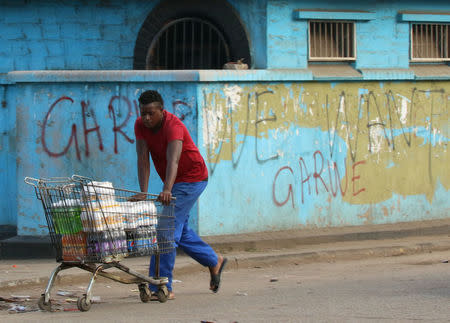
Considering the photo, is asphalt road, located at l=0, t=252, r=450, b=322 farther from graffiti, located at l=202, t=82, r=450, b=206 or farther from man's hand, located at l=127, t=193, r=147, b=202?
graffiti, located at l=202, t=82, r=450, b=206

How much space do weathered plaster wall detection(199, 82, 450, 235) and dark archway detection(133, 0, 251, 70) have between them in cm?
91

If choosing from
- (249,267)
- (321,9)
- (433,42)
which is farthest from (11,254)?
(433,42)

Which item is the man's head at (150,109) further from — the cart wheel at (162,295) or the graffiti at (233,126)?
the graffiti at (233,126)

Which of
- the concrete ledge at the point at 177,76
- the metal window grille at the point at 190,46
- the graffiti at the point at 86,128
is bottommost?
the graffiti at the point at 86,128

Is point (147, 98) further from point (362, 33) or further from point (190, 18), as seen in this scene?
point (362, 33)

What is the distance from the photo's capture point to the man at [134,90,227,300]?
754 cm

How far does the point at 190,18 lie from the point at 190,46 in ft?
1.33

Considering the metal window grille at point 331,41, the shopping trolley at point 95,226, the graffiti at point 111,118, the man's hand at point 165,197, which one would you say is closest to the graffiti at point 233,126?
the graffiti at point 111,118

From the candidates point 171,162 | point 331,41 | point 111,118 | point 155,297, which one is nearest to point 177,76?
point 111,118

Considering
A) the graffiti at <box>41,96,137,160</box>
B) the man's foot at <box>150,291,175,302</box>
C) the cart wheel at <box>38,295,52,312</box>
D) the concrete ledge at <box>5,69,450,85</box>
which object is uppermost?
the concrete ledge at <box>5,69,450,85</box>

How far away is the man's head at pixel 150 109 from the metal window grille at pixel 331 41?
5344 millimetres

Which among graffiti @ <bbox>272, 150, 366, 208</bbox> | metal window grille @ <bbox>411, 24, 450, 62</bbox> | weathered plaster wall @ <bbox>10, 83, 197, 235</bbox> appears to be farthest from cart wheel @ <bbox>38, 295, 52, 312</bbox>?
metal window grille @ <bbox>411, 24, 450, 62</bbox>

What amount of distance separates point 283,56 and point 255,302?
5318 millimetres

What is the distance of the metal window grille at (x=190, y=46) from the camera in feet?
41.3
